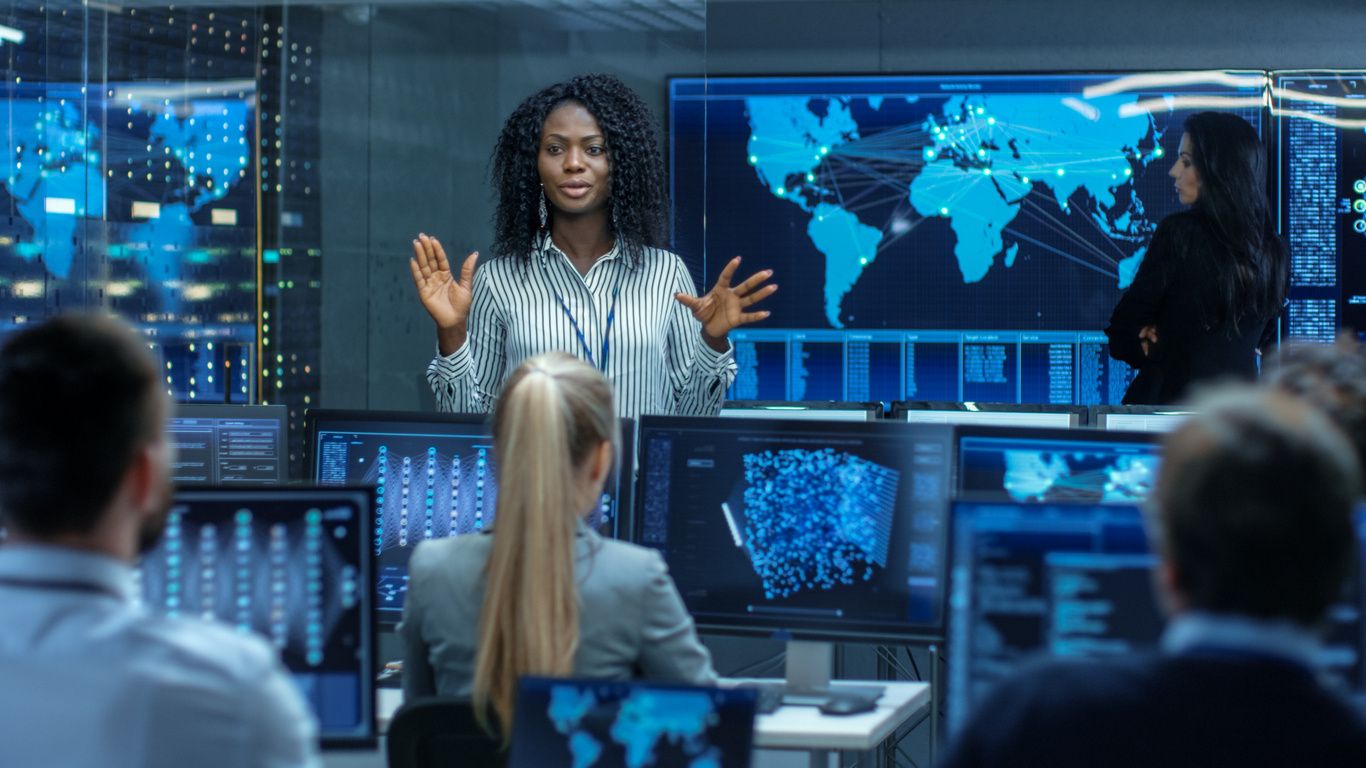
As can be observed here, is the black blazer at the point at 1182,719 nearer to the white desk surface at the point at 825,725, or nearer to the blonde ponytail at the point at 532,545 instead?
the blonde ponytail at the point at 532,545

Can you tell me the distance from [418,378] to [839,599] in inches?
103

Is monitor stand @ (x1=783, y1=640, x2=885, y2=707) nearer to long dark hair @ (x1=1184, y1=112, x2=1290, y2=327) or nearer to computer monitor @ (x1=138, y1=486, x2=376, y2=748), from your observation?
computer monitor @ (x1=138, y1=486, x2=376, y2=748)

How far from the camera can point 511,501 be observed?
196 cm

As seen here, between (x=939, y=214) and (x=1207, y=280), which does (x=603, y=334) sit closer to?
(x=1207, y=280)

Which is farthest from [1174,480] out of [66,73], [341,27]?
[341,27]

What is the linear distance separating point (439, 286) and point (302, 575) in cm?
126

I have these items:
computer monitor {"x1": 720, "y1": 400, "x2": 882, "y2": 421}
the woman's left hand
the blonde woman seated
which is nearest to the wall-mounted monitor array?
computer monitor {"x1": 720, "y1": 400, "x2": 882, "y2": 421}

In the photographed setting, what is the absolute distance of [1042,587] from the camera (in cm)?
172

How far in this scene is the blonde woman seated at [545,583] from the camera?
6.33 ft

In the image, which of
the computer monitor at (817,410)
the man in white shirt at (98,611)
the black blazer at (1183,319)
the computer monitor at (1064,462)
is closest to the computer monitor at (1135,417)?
the computer monitor at (817,410)

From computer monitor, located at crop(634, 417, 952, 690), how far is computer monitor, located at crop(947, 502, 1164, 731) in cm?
65

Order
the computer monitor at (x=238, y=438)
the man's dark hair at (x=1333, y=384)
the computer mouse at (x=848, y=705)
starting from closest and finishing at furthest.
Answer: the man's dark hair at (x=1333, y=384) → the computer mouse at (x=848, y=705) → the computer monitor at (x=238, y=438)

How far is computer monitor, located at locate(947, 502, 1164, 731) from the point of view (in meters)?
1.72

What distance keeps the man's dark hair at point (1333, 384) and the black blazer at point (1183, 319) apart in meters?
2.42
